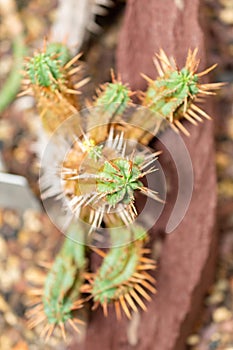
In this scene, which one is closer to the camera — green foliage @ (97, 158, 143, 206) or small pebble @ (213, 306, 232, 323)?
green foliage @ (97, 158, 143, 206)

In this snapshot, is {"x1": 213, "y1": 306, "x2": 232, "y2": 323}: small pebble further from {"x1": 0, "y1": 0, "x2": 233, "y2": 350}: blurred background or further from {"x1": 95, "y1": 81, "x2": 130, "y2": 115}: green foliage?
{"x1": 95, "y1": 81, "x2": 130, "y2": 115}: green foliage

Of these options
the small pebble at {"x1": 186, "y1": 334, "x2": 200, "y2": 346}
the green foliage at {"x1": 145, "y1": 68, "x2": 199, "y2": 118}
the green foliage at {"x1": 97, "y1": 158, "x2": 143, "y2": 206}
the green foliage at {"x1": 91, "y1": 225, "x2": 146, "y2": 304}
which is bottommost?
the small pebble at {"x1": 186, "y1": 334, "x2": 200, "y2": 346}

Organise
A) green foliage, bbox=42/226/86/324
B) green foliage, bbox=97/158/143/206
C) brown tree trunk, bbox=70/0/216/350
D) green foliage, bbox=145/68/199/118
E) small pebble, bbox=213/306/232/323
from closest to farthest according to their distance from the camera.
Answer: green foliage, bbox=97/158/143/206, green foliage, bbox=145/68/199/118, green foliage, bbox=42/226/86/324, brown tree trunk, bbox=70/0/216/350, small pebble, bbox=213/306/232/323

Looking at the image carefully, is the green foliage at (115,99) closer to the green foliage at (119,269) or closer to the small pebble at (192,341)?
the green foliage at (119,269)

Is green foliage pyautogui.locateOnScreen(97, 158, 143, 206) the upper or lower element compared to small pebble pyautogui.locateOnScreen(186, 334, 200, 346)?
upper

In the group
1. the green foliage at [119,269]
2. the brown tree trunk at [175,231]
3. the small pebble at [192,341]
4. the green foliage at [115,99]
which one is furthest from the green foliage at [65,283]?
the small pebble at [192,341]

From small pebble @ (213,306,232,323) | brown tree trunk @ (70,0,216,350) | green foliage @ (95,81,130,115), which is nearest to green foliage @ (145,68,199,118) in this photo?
green foliage @ (95,81,130,115)

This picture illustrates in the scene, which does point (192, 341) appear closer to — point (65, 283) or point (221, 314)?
point (221, 314)

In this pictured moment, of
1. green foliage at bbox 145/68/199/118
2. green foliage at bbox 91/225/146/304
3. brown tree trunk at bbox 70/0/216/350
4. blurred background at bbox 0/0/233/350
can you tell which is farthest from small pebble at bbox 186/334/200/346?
green foliage at bbox 145/68/199/118

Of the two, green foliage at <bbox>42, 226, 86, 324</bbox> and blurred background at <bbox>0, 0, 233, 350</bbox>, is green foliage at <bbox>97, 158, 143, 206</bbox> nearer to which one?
green foliage at <bbox>42, 226, 86, 324</bbox>

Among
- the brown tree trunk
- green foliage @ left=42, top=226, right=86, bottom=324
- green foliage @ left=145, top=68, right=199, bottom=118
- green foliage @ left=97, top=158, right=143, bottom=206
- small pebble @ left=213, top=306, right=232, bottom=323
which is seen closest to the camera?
green foliage @ left=97, top=158, right=143, bottom=206
